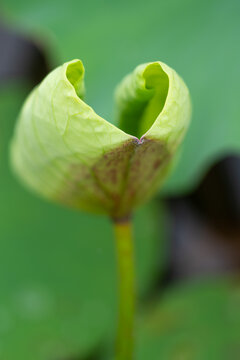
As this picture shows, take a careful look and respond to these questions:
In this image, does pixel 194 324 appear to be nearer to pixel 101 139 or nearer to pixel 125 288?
pixel 125 288

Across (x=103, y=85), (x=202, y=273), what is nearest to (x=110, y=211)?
(x=103, y=85)

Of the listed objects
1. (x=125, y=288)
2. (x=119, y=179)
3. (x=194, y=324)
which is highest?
(x=119, y=179)

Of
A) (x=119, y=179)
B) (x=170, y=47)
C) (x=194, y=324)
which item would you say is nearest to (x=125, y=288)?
(x=119, y=179)

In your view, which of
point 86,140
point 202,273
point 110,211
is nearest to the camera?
point 86,140

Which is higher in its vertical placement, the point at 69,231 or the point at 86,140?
the point at 86,140

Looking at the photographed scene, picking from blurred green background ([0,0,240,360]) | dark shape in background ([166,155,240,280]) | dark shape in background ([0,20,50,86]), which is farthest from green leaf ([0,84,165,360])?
dark shape in background ([0,20,50,86])

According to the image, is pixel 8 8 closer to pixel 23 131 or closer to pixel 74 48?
pixel 74 48

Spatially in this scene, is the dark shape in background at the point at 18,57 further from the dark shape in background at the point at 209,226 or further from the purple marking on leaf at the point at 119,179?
the purple marking on leaf at the point at 119,179

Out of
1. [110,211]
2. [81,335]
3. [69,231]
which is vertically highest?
[110,211]
